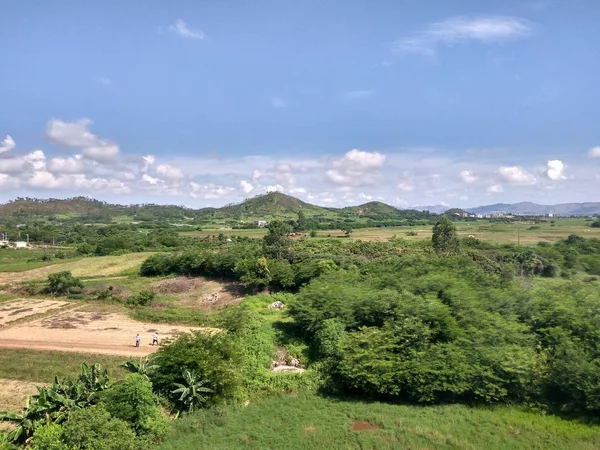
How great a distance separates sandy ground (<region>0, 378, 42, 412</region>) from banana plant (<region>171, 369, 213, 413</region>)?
7.94 metres

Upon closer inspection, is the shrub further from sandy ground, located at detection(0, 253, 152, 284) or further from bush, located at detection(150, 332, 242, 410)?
sandy ground, located at detection(0, 253, 152, 284)

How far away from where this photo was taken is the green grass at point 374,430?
17.4m

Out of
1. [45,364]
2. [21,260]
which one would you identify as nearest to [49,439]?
[45,364]

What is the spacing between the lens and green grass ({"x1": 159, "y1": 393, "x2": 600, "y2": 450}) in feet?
57.2

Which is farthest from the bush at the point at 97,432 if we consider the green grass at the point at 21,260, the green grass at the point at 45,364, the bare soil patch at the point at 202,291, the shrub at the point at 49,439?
the green grass at the point at 21,260

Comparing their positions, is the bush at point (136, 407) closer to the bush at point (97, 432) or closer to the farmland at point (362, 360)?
the farmland at point (362, 360)

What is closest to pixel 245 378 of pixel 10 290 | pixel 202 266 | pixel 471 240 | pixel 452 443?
pixel 452 443

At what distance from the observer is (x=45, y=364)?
2602 centimetres

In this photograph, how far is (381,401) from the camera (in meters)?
21.3

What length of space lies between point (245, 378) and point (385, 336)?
27.1ft

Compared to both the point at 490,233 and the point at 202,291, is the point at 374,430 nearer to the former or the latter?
the point at 202,291

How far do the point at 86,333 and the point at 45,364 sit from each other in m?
7.43

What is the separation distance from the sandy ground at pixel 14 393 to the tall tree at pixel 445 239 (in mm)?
48514

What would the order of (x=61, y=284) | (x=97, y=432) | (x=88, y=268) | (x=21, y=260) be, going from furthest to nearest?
1. (x=21, y=260)
2. (x=88, y=268)
3. (x=61, y=284)
4. (x=97, y=432)
